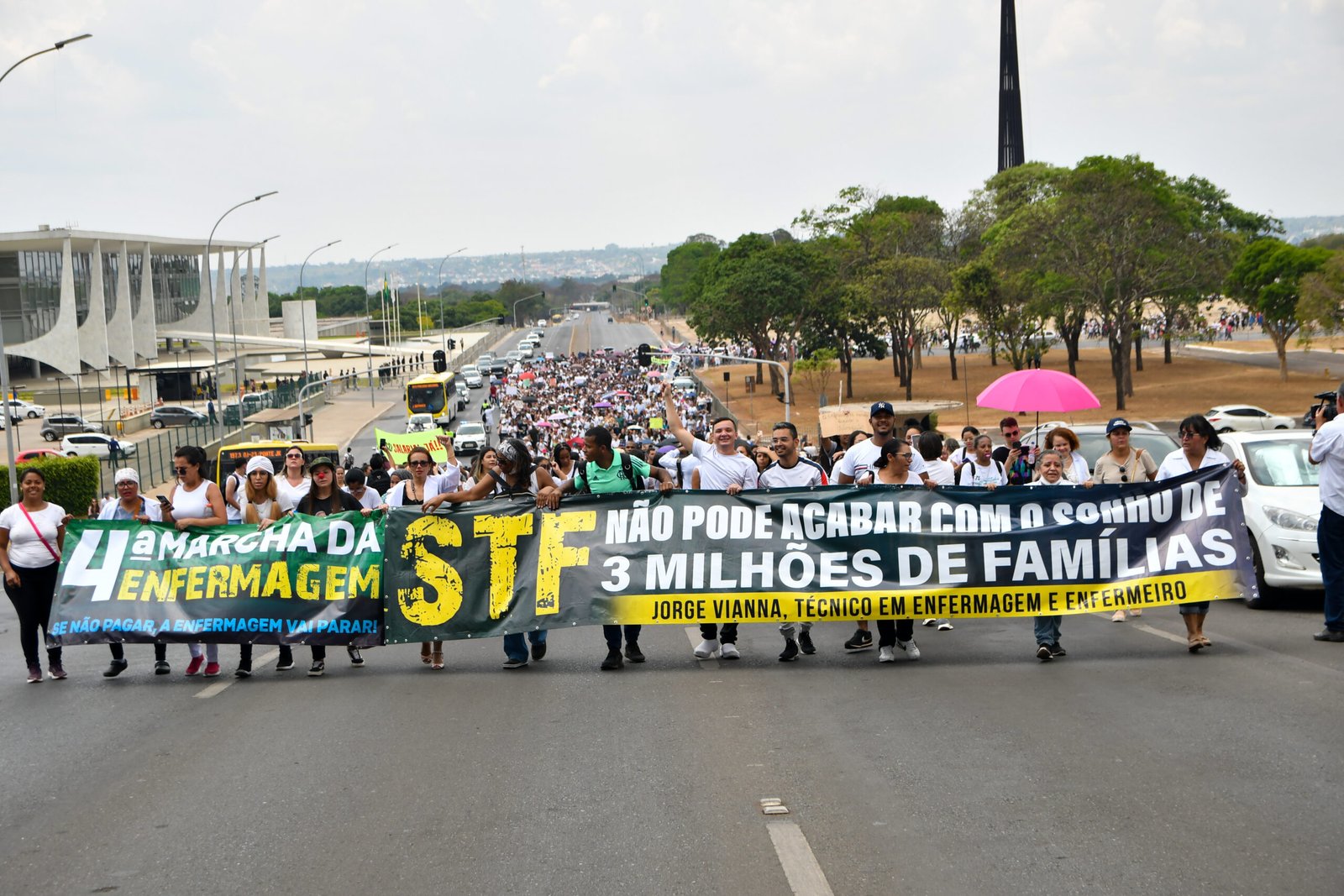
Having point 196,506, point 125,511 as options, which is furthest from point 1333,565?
point 125,511

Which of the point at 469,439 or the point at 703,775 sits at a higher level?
the point at 703,775

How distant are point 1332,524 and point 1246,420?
3143 centimetres

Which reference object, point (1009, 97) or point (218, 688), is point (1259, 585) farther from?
point (1009, 97)

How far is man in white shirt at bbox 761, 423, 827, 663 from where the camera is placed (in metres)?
10.4

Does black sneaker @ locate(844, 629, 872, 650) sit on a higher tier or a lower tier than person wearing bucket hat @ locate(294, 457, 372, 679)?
lower

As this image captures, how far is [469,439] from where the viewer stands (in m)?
54.6

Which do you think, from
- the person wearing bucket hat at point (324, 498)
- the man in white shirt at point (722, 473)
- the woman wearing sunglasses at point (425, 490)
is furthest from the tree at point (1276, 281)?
the person wearing bucket hat at point (324, 498)

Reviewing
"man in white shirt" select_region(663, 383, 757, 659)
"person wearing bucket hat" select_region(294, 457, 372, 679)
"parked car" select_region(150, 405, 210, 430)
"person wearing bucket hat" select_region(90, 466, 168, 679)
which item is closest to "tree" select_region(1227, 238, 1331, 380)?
"parked car" select_region(150, 405, 210, 430)

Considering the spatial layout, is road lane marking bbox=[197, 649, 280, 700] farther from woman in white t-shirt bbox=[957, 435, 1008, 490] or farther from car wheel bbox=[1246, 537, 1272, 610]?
car wheel bbox=[1246, 537, 1272, 610]

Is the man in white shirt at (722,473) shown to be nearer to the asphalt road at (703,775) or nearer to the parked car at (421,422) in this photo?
the asphalt road at (703,775)

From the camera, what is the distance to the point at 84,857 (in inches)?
243

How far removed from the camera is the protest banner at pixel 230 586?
34.8ft

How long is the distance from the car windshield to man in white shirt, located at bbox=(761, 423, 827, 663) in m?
4.56

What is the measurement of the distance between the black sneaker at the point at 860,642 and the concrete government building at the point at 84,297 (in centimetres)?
8924
